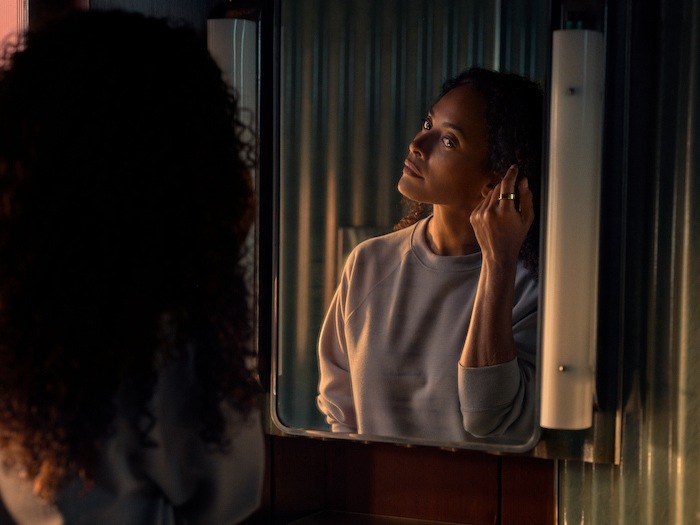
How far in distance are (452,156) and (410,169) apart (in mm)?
59

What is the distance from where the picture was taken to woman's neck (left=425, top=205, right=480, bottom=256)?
2.87ft

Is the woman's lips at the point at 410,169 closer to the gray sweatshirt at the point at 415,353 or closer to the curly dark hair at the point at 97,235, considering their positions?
the gray sweatshirt at the point at 415,353

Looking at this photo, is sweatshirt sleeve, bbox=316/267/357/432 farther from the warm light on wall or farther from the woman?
the warm light on wall

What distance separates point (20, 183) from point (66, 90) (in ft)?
0.27

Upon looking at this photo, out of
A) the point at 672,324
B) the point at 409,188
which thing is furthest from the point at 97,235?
the point at 672,324

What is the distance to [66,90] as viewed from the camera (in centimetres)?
55

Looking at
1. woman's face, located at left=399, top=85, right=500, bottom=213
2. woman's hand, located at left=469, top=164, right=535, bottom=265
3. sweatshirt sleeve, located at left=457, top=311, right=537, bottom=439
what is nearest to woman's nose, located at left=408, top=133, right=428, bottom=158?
woman's face, located at left=399, top=85, right=500, bottom=213

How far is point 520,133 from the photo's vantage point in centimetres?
85

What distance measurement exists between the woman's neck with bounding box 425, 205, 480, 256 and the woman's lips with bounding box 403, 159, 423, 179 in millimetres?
50

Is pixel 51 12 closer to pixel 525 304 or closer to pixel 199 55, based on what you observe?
pixel 199 55

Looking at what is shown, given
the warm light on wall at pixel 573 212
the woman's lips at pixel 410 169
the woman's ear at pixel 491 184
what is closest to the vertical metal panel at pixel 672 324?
the warm light on wall at pixel 573 212

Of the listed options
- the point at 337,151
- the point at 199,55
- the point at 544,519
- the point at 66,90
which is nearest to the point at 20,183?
the point at 66,90

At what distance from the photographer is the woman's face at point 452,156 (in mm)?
862

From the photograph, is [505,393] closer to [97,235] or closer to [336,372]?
[336,372]
